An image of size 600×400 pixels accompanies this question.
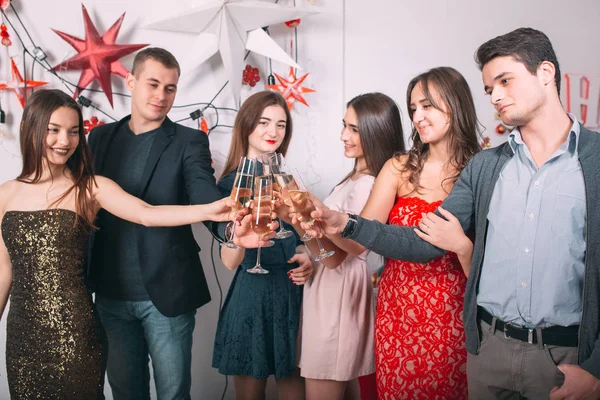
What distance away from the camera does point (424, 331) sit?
63.0 inches

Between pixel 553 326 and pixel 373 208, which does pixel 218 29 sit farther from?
pixel 553 326

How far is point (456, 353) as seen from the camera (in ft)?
5.26

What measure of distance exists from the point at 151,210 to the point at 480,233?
3.23 feet

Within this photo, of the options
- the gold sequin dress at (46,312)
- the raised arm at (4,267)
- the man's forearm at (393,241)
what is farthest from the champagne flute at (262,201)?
the raised arm at (4,267)

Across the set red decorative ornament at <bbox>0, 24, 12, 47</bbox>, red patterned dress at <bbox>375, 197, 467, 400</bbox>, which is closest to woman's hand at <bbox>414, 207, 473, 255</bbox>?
red patterned dress at <bbox>375, 197, 467, 400</bbox>

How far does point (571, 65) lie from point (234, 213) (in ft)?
9.44

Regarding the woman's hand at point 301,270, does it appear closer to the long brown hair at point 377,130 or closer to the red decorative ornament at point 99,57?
the long brown hair at point 377,130

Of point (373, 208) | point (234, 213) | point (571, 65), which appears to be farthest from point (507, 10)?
point (234, 213)

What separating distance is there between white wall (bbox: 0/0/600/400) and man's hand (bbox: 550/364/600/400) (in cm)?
183

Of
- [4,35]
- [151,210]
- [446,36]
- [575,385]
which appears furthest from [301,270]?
[446,36]

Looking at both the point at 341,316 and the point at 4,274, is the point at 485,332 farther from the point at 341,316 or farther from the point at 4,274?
the point at 4,274

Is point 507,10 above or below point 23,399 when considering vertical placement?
above

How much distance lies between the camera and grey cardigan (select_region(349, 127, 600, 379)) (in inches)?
49.4

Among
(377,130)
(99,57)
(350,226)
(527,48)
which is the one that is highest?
(99,57)
